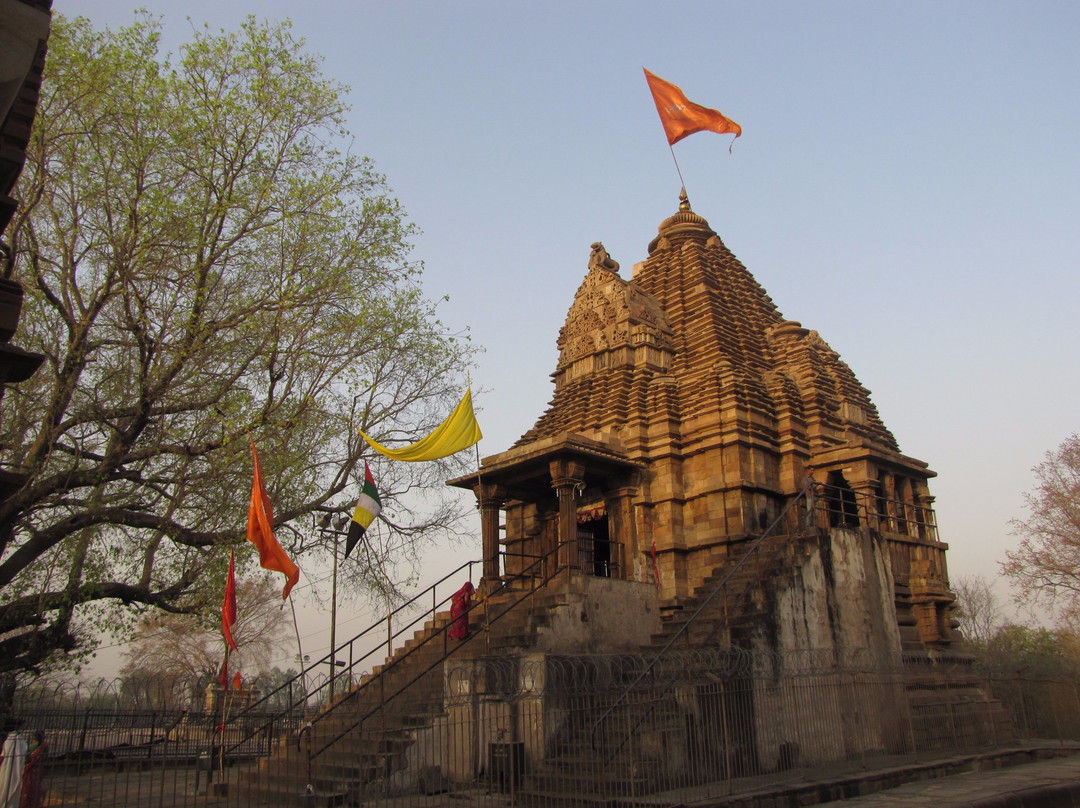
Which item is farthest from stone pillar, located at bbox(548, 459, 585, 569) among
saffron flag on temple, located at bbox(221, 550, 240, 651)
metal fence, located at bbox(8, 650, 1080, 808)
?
saffron flag on temple, located at bbox(221, 550, 240, 651)

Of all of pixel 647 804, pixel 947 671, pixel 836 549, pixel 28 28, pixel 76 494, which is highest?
pixel 28 28

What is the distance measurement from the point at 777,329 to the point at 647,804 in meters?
15.0

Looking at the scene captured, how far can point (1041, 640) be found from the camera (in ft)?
129

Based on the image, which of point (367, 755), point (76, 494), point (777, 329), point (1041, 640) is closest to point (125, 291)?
point (76, 494)

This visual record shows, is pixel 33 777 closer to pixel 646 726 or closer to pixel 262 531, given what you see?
pixel 262 531

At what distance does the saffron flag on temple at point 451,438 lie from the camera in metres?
13.6

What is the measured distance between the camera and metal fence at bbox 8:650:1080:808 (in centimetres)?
1033

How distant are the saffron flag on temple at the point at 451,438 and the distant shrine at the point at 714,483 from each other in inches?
30.1

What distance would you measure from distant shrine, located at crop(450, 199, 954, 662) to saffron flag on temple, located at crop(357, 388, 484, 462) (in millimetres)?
764

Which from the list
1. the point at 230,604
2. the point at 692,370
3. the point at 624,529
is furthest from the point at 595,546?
the point at 230,604

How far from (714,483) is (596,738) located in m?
7.63

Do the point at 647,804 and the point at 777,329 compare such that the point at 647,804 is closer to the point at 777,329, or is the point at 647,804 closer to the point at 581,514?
the point at 581,514

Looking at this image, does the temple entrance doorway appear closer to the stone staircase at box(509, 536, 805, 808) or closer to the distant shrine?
the distant shrine

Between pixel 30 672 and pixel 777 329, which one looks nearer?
pixel 30 672
